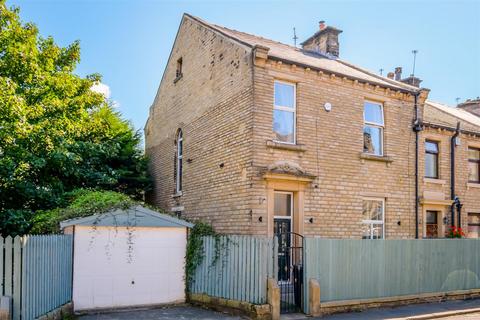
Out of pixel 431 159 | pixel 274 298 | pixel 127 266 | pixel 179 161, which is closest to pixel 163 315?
pixel 127 266

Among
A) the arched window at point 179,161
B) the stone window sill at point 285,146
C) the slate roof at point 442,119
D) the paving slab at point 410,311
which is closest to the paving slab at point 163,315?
the paving slab at point 410,311

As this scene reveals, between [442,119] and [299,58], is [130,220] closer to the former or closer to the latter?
[299,58]

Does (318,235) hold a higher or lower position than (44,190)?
lower

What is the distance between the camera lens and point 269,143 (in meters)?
13.0

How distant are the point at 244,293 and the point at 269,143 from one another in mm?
4492

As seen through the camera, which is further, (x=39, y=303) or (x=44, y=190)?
(x=44, y=190)

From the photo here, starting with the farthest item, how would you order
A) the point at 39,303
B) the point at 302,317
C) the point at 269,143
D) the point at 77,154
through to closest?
the point at 77,154, the point at 269,143, the point at 302,317, the point at 39,303

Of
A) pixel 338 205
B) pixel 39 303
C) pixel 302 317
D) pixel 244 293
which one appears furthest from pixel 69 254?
pixel 338 205

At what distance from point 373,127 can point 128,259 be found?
947 cm

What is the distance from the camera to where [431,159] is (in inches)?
694

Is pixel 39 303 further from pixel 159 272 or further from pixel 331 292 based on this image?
pixel 331 292

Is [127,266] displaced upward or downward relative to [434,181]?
downward

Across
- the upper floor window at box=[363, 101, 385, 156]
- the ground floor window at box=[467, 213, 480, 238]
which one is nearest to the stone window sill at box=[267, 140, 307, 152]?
the upper floor window at box=[363, 101, 385, 156]

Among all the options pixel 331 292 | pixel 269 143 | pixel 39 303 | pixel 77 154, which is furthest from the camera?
pixel 77 154
